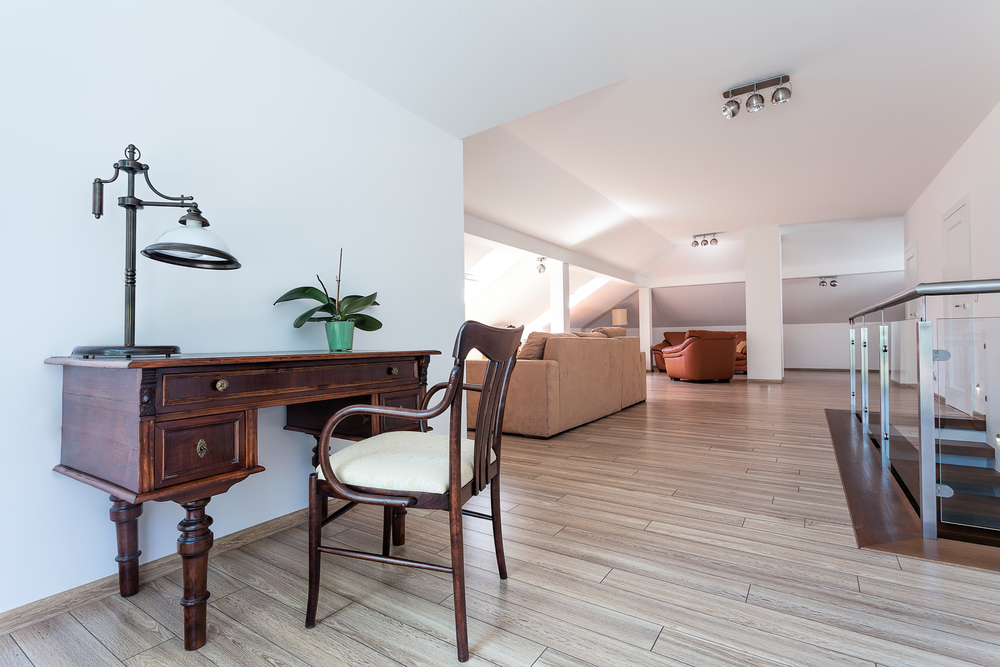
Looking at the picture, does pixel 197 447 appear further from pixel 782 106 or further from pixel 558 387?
pixel 782 106

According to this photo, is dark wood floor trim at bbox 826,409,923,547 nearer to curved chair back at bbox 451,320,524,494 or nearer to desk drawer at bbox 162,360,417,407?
curved chair back at bbox 451,320,524,494

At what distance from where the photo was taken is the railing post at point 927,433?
1957 mm

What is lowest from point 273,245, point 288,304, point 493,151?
point 288,304

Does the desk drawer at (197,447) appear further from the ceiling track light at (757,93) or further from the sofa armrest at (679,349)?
the sofa armrest at (679,349)

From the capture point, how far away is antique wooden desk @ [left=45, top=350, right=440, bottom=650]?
3.98 ft

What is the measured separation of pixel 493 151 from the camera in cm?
487

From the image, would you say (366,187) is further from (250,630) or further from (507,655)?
(507,655)

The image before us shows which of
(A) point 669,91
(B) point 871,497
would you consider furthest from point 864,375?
(A) point 669,91

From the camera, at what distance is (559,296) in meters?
8.08

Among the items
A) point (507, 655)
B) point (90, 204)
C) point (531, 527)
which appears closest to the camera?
point (507, 655)

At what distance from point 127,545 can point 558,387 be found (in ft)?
9.64

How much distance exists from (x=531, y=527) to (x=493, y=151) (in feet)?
12.7

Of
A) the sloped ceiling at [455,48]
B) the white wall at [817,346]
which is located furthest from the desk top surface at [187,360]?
the white wall at [817,346]

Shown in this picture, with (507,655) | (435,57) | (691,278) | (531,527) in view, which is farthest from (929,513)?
(691,278)
